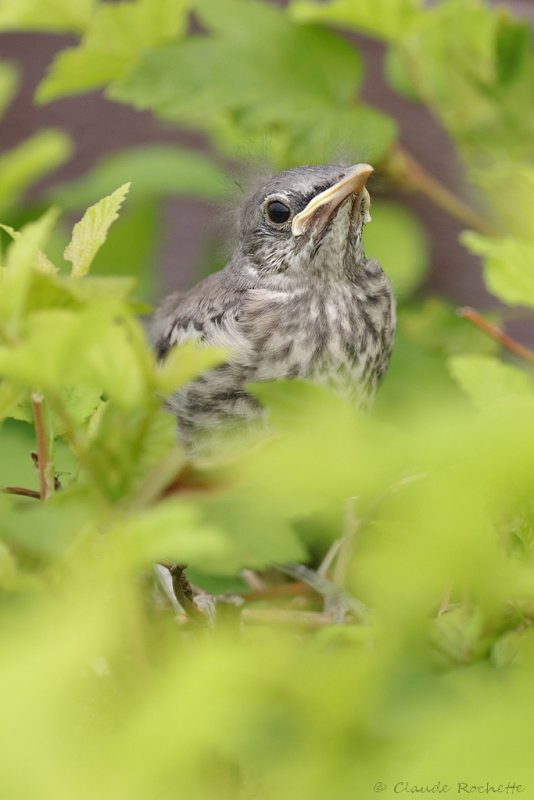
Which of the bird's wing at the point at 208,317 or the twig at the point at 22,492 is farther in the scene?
the bird's wing at the point at 208,317

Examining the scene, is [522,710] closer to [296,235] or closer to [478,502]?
[478,502]

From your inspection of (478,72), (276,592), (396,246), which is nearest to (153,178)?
(396,246)

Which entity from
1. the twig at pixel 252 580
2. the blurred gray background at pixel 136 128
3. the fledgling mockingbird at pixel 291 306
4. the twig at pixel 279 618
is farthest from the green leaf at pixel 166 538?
the blurred gray background at pixel 136 128

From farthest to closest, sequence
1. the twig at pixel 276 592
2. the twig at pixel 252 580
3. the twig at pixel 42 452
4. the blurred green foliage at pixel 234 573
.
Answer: the twig at pixel 252 580 < the twig at pixel 276 592 < the twig at pixel 42 452 < the blurred green foliage at pixel 234 573

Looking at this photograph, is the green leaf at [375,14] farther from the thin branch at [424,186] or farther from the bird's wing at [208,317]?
the bird's wing at [208,317]

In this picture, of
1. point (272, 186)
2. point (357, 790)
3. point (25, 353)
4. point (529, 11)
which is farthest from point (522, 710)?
point (529, 11)

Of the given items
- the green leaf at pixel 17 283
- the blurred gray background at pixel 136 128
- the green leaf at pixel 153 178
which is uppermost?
the green leaf at pixel 17 283

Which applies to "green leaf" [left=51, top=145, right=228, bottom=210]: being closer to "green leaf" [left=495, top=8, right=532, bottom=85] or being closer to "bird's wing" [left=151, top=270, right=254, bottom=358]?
"bird's wing" [left=151, top=270, right=254, bottom=358]


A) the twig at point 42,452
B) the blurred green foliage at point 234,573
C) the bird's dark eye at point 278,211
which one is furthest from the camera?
the bird's dark eye at point 278,211
